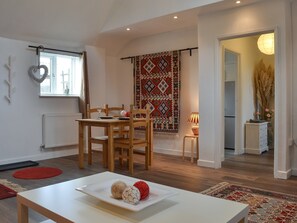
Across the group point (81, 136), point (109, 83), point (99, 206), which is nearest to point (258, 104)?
point (109, 83)

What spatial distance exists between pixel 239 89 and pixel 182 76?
1.18 meters

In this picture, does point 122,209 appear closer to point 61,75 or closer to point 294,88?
point 294,88

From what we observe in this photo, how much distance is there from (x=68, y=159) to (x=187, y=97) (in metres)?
2.41

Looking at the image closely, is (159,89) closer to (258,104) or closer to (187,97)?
(187,97)

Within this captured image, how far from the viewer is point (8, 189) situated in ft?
10.2

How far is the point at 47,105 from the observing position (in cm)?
496

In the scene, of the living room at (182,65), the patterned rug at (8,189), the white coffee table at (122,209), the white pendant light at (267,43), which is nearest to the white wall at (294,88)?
the living room at (182,65)

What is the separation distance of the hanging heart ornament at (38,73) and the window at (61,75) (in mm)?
196

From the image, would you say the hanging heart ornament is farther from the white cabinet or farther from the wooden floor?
the white cabinet

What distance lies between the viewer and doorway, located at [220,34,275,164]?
17.5ft

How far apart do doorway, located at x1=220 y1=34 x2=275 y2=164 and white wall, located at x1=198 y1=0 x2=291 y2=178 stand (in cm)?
103

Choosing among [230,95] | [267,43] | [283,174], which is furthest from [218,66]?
[283,174]

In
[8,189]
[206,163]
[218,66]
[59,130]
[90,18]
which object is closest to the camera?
[8,189]

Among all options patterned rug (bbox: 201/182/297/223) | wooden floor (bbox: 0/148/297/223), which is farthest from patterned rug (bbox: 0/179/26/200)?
patterned rug (bbox: 201/182/297/223)
